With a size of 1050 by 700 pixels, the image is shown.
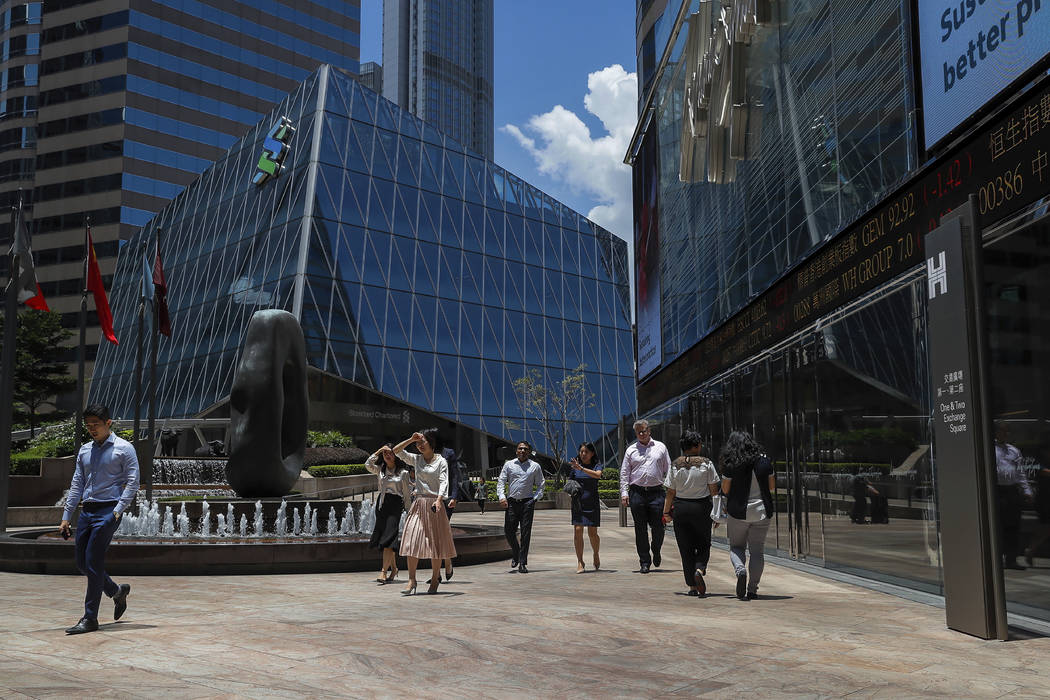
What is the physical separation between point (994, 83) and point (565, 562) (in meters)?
8.57

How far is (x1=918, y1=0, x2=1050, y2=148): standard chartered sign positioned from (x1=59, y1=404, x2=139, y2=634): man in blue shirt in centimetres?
768

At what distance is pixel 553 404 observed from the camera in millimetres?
51375

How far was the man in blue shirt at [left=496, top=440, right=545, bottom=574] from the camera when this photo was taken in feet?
40.4

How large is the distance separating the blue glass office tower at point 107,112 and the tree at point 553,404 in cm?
3670

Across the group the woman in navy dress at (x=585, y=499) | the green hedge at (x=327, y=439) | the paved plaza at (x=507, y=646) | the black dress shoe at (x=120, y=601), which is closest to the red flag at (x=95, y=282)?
the paved plaza at (x=507, y=646)

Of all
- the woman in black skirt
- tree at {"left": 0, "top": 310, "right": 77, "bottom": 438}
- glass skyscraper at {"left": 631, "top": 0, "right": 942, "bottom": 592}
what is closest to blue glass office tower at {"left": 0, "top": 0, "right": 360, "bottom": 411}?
tree at {"left": 0, "top": 310, "right": 77, "bottom": 438}

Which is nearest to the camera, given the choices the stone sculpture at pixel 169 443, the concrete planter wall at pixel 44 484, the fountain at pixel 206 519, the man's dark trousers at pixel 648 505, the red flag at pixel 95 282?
the man's dark trousers at pixel 648 505

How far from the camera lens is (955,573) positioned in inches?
283

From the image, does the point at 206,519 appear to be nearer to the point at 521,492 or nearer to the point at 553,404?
the point at 521,492

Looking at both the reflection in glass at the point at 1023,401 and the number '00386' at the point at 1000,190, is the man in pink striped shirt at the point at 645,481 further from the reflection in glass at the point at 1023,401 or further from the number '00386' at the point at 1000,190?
the number '00386' at the point at 1000,190

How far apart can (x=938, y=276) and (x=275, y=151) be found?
42.6 metres

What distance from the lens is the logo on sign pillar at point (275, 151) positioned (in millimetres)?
46000

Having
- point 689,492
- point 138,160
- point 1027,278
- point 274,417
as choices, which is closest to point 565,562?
point 689,492

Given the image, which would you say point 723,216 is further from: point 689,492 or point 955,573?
point 955,573
